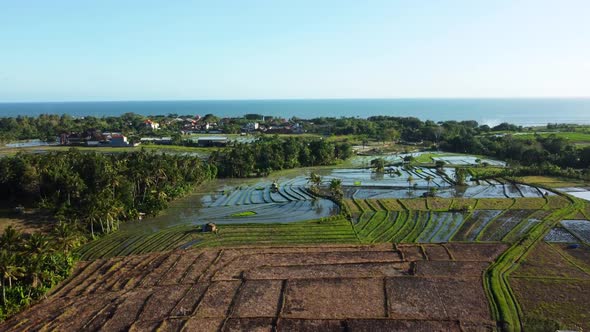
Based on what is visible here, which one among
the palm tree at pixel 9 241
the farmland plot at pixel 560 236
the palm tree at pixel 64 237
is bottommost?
the farmland plot at pixel 560 236

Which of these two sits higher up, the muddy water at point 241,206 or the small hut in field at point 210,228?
the small hut in field at point 210,228

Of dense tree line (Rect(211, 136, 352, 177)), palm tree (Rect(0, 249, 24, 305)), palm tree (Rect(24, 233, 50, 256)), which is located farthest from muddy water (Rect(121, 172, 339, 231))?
palm tree (Rect(0, 249, 24, 305))

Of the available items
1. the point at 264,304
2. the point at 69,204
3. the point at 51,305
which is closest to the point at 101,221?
the point at 69,204

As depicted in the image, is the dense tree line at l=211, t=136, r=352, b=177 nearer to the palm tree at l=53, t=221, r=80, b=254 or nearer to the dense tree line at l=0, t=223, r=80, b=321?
the palm tree at l=53, t=221, r=80, b=254

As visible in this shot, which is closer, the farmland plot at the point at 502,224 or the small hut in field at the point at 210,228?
the farmland plot at the point at 502,224

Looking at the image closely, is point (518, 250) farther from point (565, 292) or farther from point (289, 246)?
point (289, 246)

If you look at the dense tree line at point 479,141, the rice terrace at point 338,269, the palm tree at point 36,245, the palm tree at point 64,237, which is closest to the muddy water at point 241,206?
the rice terrace at point 338,269

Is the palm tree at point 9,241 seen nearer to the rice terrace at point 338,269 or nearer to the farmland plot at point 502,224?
the rice terrace at point 338,269
